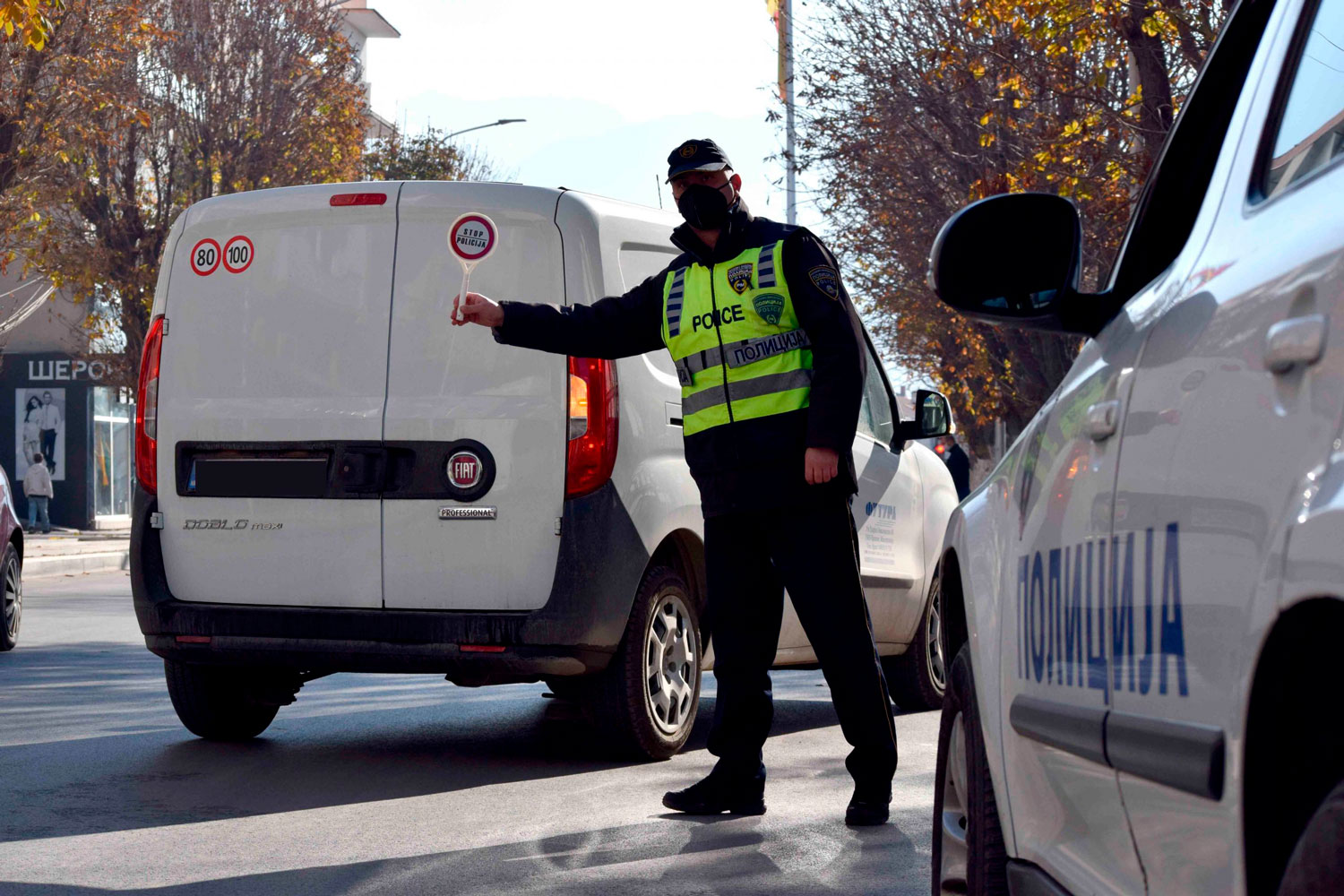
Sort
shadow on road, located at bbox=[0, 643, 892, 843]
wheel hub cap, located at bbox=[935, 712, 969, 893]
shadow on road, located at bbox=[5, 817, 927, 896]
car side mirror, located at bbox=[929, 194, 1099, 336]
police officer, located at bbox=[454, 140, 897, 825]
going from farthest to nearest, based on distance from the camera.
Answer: shadow on road, located at bbox=[0, 643, 892, 843] < police officer, located at bbox=[454, 140, 897, 825] < shadow on road, located at bbox=[5, 817, 927, 896] < wheel hub cap, located at bbox=[935, 712, 969, 893] < car side mirror, located at bbox=[929, 194, 1099, 336]

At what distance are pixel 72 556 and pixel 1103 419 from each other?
845 inches

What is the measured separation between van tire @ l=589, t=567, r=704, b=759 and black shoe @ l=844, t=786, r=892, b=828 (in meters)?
1.13

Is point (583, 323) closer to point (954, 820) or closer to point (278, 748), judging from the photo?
point (278, 748)

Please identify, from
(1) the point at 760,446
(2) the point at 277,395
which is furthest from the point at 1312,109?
(2) the point at 277,395

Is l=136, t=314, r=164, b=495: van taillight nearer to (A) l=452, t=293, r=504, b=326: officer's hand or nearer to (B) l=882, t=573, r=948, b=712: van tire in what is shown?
(A) l=452, t=293, r=504, b=326: officer's hand

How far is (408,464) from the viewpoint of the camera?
6434 mm

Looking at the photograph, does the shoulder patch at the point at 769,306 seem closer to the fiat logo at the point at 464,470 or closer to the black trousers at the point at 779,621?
the black trousers at the point at 779,621

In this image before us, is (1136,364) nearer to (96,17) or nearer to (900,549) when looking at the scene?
(900,549)

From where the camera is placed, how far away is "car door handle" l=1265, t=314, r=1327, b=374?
168cm

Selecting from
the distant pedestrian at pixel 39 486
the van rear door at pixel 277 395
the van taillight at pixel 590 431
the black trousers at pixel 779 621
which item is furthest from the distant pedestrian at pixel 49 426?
the black trousers at pixel 779 621

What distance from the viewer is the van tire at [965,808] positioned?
10.4ft

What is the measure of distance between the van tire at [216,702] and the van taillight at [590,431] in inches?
67.4

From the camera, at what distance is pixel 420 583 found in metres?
6.38

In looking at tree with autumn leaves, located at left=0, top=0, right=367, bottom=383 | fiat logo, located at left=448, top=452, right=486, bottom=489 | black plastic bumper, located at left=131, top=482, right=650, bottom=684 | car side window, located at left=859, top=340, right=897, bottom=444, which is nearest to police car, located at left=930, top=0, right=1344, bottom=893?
black plastic bumper, located at left=131, top=482, right=650, bottom=684
